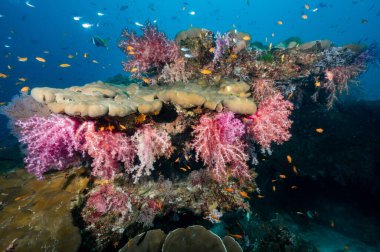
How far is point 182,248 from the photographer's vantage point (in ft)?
10.2

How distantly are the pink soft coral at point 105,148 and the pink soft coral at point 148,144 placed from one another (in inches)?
7.6

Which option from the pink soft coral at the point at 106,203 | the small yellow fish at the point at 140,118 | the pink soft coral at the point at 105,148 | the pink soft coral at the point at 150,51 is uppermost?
the pink soft coral at the point at 150,51

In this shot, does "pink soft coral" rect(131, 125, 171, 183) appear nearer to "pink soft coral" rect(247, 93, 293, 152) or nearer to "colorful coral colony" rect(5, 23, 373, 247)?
"colorful coral colony" rect(5, 23, 373, 247)

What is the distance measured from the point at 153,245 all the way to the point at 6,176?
3.86 meters

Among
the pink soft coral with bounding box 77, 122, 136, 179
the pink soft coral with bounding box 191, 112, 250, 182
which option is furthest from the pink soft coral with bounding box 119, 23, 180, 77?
the pink soft coral with bounding box 77, 122, 136, 179

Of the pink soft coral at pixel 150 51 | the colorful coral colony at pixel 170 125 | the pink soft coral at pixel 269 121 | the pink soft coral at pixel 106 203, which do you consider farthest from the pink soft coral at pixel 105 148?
the pink soft coral at pixel 269 121

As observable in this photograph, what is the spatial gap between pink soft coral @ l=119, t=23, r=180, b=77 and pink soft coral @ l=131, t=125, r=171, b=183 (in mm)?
2139

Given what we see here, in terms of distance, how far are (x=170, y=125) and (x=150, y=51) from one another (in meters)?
2.19

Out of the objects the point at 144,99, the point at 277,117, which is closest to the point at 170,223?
the point at 144,99

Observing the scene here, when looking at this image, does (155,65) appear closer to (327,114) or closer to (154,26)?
(154,26)

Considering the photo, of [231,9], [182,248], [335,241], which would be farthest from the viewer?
[231,9]

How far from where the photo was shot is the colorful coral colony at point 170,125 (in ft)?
12.0

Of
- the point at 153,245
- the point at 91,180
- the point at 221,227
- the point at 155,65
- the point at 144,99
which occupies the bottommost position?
the point at 221,227

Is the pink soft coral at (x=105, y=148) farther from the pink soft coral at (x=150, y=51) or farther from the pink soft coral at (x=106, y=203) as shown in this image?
the pink soft coral at (x=150, y=51)
